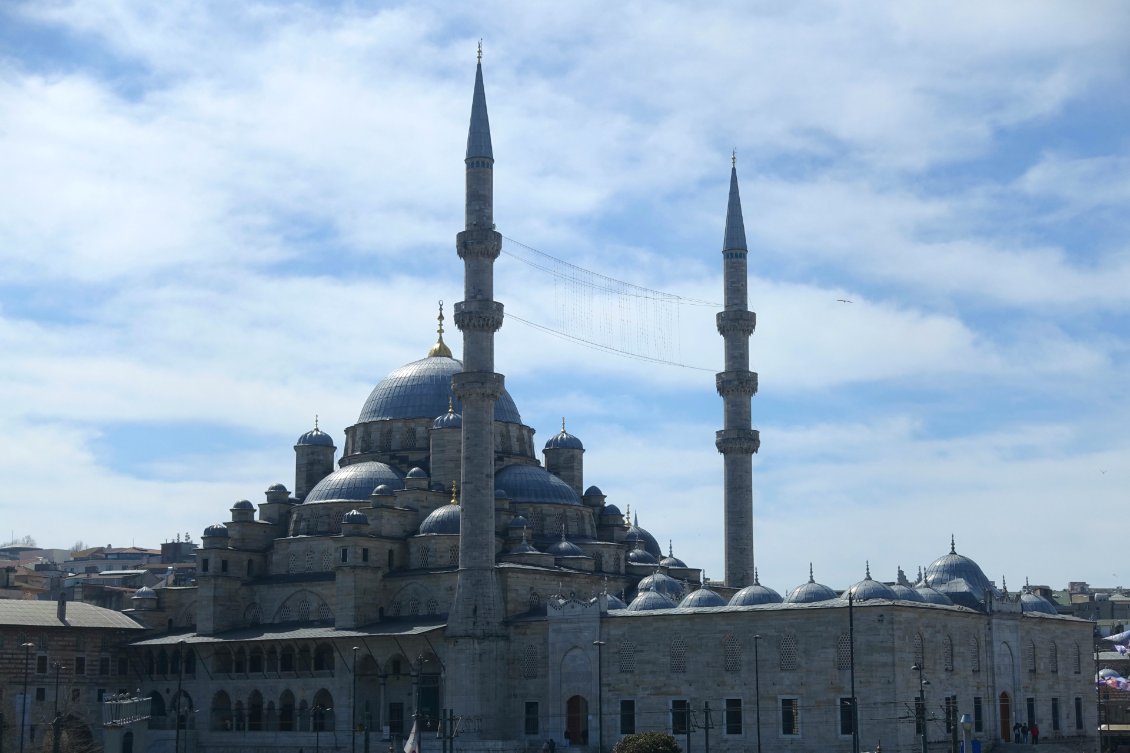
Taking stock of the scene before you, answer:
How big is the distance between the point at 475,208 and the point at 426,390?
502 inches

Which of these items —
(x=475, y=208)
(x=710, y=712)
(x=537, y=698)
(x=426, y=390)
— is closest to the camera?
(x=710, y=712)

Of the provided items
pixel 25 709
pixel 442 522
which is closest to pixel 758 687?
pixel 442 522

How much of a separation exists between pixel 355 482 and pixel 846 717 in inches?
942

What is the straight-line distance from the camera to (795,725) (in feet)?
151

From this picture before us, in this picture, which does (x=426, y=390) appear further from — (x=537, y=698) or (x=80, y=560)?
(x=80, y=560)

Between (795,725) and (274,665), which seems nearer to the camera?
(795,725)

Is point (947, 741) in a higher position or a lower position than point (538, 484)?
lower

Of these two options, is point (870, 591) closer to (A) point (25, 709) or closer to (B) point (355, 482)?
(B) point (355, 482)

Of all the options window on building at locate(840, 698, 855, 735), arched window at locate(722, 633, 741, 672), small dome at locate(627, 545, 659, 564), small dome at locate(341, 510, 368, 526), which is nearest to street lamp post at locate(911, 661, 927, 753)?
window on building at locate(840, 698, 855, 735)

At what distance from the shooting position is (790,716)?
4609 cm

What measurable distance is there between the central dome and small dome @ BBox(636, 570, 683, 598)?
34.9 ft

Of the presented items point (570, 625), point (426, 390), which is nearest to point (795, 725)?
point (570, 625)

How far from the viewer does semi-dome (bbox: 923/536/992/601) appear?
188 ft

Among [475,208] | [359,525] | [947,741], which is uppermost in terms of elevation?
[475,208]
